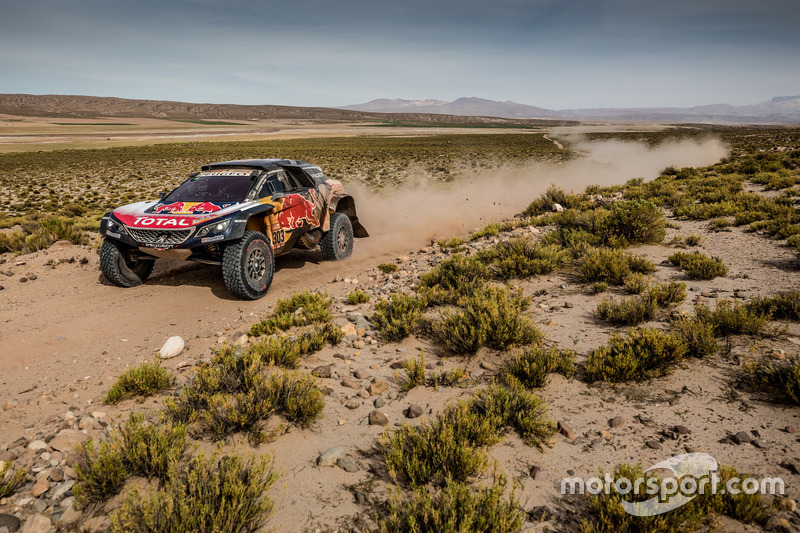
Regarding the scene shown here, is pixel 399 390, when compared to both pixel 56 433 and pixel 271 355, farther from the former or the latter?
pixel 56 433

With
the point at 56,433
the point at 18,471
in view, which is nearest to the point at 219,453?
the point at 18,471

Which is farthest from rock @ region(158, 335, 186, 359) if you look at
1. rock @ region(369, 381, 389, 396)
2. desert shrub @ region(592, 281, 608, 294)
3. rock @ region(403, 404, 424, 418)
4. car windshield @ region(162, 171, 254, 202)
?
desert shrub @ region(592, 281, 608, 294)

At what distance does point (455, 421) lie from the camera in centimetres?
354

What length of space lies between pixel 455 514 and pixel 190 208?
6.31 meters

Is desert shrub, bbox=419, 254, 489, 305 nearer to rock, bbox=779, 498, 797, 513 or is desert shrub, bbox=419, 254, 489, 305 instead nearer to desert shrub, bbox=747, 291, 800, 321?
desert shrub, bbox=747, 291, 800, 321

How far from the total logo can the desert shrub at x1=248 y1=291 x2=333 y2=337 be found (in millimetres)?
1911

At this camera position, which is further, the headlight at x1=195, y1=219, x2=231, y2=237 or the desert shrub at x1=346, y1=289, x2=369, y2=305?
the desert shrub at x1=346, y1=289, x2=369, y2=305

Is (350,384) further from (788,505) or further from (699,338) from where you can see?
(699,338)

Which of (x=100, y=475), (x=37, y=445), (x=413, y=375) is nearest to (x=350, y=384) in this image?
(x=413, y=375)

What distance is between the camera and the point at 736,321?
4.78 meters

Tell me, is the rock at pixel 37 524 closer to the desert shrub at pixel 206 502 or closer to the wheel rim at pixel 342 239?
the desert shrub at pixel 206 502

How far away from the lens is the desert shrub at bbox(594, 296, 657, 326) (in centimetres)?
537

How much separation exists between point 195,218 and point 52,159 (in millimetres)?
52029

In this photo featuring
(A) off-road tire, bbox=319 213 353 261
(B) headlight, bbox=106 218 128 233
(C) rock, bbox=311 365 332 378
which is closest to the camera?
(C) rock, bbox=311 365 332 378
